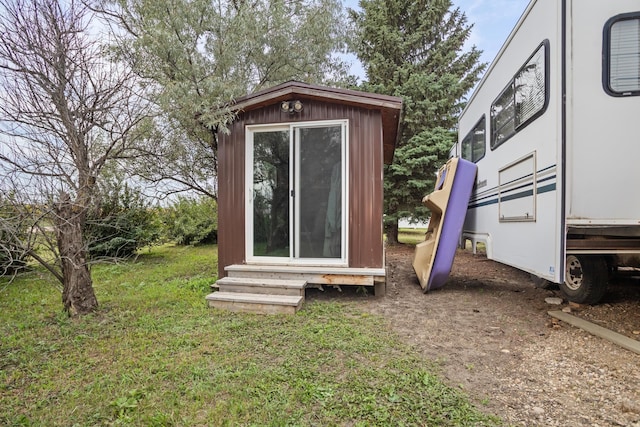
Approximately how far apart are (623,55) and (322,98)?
300 centimetres

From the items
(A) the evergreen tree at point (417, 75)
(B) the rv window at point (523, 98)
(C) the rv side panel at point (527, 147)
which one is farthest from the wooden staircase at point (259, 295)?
(A) the evergreen tree at point (417, 75)

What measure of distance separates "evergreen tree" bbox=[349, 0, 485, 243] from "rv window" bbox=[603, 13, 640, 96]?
21.5 feet

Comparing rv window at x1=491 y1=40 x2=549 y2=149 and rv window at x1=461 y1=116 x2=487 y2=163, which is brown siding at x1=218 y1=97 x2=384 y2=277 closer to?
rv window at x1=491 y1=40 x2=549 y2=149

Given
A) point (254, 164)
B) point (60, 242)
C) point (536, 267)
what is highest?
point (254, 164)

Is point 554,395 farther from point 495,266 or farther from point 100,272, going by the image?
point 100,272

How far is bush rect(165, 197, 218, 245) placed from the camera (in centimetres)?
1037

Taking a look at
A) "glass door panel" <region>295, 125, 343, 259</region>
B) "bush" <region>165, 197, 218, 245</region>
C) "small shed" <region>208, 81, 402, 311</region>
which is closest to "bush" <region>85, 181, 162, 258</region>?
"bush" <region>165, 197, 218, 245</region>

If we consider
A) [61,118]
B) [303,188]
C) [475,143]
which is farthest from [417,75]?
[61,118]

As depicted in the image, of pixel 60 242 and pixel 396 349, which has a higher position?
pixel 60 242

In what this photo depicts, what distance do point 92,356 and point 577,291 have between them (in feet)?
15.9

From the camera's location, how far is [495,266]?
678 centimetres

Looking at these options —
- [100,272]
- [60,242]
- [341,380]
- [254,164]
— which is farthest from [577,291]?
[100,272]

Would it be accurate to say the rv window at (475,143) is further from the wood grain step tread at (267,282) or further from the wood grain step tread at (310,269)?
the wood grain step tread at (267,282)

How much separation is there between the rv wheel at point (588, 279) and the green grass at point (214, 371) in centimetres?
226
